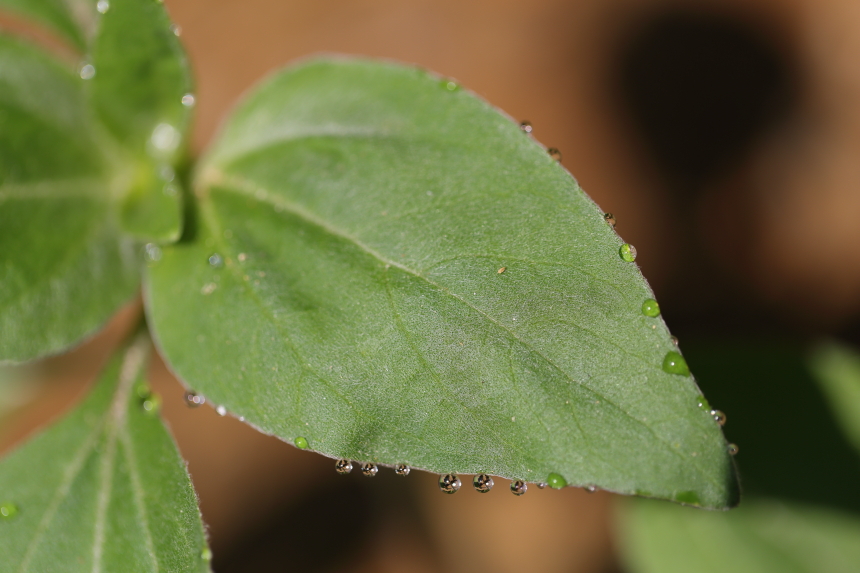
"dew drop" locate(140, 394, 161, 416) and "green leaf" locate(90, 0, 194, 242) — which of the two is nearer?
"green leaf" locate(90, 0, 194, 242)

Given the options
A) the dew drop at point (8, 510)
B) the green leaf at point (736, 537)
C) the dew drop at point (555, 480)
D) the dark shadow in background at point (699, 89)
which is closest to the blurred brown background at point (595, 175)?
the dark shadow in background at point (699, 89)

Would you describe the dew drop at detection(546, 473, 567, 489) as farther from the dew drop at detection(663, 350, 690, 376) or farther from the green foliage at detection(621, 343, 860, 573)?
the green foliage at detection(621, 343, 860, 573)

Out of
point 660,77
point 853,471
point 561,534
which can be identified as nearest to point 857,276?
point 853,471

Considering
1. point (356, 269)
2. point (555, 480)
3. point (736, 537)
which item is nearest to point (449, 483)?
point (555, 480)

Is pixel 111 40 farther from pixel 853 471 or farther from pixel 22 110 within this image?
pixel 853 471

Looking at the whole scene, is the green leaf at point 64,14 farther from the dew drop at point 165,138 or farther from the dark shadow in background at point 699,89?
the dark shadow in background at point 699,89

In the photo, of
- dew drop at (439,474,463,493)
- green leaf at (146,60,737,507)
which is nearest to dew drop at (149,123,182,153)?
green leaf at (146,60,737,507)
